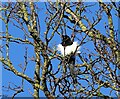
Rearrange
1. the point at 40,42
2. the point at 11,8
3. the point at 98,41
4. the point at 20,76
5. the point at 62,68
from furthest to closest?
1. the point at 11,8
2. the point at 20,76
3. the point at 98,41
4. the point at 40,42
5. the point at 62,68

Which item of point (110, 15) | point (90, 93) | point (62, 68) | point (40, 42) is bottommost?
point (90, 93)

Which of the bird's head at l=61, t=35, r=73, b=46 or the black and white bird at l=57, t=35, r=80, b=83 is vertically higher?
the bird's head at l=61, t=35, r=73, b=46

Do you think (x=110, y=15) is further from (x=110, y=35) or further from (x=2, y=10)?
(x=2, y=10)

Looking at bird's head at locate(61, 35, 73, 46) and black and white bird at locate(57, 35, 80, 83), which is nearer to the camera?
bird's head at locate(61, 35, 73, 46)

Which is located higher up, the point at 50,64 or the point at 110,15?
the point at 110,15

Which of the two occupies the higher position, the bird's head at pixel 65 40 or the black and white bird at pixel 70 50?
the bird's head at pixel 65 40

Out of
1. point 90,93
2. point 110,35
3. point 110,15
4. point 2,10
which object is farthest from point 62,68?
point 2,10

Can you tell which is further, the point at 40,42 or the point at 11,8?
the point at 11,8

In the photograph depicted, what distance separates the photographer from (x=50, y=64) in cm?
580

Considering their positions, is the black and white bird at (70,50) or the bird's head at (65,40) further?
the black and white bird at (70,50)

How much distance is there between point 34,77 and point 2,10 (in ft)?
5.76

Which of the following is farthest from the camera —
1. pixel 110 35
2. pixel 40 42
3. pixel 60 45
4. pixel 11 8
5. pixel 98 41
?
pixel 11 8

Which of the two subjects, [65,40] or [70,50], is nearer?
[65,40]

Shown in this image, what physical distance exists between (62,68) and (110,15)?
2.35 meters
